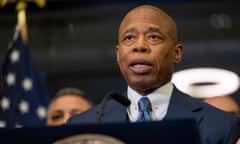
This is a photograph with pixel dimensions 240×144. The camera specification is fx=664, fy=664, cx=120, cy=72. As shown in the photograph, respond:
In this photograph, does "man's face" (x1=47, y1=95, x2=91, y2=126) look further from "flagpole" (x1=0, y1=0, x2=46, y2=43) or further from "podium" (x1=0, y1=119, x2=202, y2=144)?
"podium" (x1=0, y1=119, x2=202, y2=144)


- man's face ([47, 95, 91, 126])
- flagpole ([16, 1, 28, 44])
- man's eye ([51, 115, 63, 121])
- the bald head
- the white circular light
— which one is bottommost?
the white circular light

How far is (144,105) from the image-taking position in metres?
1.88

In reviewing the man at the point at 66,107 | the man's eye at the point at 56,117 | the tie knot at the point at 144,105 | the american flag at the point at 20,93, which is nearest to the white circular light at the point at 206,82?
the american flag at the point at 20,93

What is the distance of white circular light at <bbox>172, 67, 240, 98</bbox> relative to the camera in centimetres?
451

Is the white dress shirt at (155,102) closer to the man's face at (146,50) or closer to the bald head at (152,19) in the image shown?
the man's face at (146,50)

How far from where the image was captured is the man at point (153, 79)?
1883mm

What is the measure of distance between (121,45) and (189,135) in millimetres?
584

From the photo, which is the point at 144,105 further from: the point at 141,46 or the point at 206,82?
the point at 206,82

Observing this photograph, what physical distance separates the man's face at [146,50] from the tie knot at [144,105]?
0.05 m

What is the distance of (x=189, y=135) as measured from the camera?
4.79ft

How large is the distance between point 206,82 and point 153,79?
283 cm

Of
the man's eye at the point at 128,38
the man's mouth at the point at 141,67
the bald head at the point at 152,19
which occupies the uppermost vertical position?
the bald head at the point at 152,19

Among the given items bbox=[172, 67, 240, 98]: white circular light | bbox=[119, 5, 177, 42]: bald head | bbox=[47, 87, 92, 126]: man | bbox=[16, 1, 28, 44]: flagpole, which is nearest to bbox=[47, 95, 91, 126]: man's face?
bbox=[47, 87, 92, 126]: man

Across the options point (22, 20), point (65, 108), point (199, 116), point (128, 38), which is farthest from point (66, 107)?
point (199, 116)
